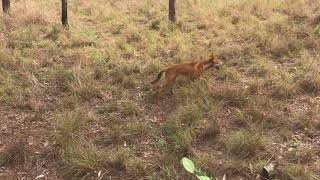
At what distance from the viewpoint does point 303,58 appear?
281 inches

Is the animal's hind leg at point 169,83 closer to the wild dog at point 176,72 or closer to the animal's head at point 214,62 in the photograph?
the wild dog at point 176,72

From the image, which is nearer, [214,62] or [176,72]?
[176,72]

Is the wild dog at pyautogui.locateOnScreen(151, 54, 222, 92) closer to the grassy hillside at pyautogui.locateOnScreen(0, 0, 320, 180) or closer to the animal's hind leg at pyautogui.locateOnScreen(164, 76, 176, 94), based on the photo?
the animal's hind leg at pyautogui.locateOnScreen(164, 76, 176, 94)

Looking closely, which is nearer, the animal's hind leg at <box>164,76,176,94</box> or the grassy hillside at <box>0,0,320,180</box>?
the grassy hillside at <box>0,0,320,180</box>

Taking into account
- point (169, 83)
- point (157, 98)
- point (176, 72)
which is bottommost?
point (157, 98)

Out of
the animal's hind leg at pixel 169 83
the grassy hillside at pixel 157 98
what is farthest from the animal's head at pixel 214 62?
the animal's hind leg at pixel 169 83

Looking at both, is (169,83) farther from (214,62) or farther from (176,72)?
(214,62)

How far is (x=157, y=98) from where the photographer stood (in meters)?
6.21

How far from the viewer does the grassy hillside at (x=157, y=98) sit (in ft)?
15.4

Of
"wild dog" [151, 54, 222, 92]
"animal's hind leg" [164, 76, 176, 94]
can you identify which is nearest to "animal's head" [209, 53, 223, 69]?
"wild dog" [151, 54, 222, 92]

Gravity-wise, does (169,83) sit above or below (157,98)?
above

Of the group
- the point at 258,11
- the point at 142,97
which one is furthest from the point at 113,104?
the point at 258,11

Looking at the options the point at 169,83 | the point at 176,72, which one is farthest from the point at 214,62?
the point at 169,83

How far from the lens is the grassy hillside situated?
4703 millimetres
